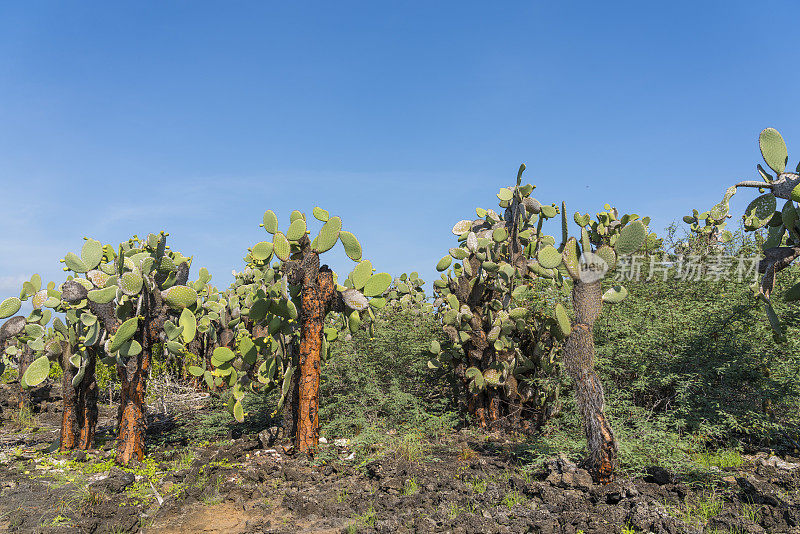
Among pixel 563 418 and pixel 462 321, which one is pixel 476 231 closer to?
pixel 462 321

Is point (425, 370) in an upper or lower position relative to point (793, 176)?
lower

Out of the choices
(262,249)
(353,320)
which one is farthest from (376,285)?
(262,249)

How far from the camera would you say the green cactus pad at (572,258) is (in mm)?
5289

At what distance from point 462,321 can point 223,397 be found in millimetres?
4409

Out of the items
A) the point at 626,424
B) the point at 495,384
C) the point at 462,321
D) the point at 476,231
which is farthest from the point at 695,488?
the point at 476,231

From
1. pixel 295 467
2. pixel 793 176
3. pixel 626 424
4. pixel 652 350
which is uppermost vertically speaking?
pixel 793 176

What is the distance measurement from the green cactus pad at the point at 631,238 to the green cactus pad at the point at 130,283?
5.12 m

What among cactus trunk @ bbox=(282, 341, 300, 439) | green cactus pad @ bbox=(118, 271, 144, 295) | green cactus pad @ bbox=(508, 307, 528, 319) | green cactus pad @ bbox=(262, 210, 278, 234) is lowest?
cactus trunk @ bbox=(282, 341, 300, 439)

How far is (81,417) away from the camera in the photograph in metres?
7.41

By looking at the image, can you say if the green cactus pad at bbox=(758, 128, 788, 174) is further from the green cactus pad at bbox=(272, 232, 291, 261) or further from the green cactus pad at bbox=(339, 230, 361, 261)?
the green cactus pad at bbox=(272, 232, 291, 261)

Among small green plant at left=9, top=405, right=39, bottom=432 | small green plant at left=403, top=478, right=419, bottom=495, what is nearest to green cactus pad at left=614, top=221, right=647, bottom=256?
small green plant at left=403, top=478, right=419, bottom=495

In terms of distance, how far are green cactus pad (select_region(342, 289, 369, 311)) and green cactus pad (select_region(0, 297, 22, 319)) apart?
4.59 m

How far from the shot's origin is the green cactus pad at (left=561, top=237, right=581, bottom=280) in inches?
208

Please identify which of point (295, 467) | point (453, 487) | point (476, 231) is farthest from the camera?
point (476, 231)
